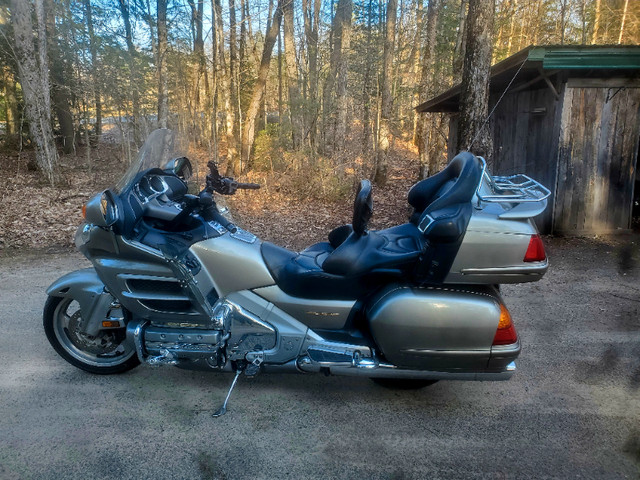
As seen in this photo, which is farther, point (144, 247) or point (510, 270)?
point (144, 247)

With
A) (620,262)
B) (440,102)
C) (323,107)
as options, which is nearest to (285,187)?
(323,107)

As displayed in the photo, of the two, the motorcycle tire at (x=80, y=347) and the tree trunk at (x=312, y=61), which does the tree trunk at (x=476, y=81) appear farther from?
the motorcycle tire at (x=80, y=347)

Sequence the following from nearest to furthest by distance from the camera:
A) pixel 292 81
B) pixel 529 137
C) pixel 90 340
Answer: pixel 90 340 → pixel 529 137 → pixel 292 81

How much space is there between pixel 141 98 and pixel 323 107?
5218 mm

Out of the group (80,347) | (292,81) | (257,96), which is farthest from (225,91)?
(80,347)

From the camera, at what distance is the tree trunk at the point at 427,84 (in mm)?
13750

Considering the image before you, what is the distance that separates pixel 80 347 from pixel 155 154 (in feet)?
5.12

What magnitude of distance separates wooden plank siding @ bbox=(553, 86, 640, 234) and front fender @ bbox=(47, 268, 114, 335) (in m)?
7.80

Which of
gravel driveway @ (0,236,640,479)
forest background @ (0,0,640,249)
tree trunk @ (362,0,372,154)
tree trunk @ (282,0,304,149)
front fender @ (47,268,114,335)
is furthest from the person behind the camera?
tree trunk @ (362,0,372,154)

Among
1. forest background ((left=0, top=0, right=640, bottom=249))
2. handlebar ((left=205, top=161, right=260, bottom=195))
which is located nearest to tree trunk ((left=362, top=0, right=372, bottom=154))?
forest background ((left=0, top=0, right=640, bottom=249))

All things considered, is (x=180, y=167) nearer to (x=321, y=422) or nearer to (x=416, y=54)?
(x=321, y=422)

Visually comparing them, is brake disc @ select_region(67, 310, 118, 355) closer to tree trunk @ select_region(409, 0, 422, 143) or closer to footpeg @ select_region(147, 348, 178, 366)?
footpeg @ select_region(147, 348, 178, 366)

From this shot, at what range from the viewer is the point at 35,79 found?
444 inches

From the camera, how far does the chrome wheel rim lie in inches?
141
